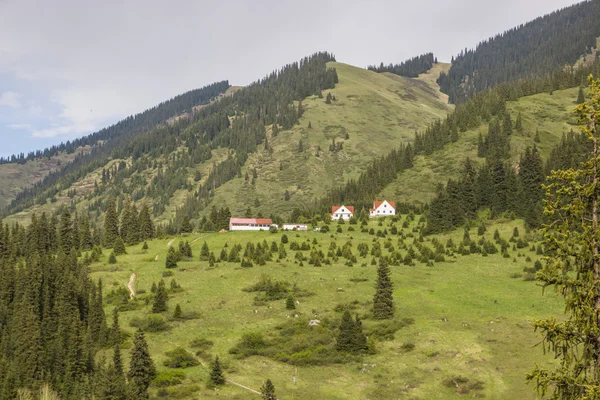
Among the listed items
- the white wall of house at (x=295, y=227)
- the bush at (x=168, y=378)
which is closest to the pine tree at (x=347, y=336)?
the bush at (x=168, y=378)

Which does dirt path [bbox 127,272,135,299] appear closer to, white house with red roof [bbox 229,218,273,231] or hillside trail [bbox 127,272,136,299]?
hillside trail [bbox 127,272,136,299]

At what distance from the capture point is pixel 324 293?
80125mm

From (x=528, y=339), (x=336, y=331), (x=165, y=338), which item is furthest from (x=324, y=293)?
(x=528, y=339)

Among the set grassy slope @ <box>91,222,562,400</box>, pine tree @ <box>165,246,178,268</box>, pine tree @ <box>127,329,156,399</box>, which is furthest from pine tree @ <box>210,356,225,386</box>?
pine tree @ <box>165,246,178,268</box>

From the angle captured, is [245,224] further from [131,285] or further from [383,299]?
[383,299]

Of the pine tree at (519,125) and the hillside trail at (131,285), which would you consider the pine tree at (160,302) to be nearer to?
the hillside trail at (131,285)

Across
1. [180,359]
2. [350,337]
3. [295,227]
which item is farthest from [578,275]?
[295,227]

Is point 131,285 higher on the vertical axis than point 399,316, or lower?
higher

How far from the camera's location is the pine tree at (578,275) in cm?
1550

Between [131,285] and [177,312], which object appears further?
[131,285]

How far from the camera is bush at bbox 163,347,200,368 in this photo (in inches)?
2260

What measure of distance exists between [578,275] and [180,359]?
5024 centimetres

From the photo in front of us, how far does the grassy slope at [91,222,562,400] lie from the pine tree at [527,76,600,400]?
34.2 meters

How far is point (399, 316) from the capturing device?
2724 inches
